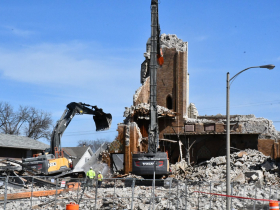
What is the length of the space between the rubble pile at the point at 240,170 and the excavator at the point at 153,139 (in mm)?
5289

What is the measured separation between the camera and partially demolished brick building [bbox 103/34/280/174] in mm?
39031

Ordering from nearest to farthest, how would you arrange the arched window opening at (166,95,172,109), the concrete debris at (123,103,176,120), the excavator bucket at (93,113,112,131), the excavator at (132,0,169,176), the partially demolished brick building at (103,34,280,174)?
the excavator at (132,0,169,176), the excavator bucket at (93,113,112,131), the partially demolished brick building at (103,34,280,174), the concrete debris at (123,103,176,120), the arched window opening at (166,95,172,109)

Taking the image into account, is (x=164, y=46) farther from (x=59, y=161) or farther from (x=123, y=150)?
(x=59, y=161)

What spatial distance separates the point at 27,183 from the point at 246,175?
14.9m

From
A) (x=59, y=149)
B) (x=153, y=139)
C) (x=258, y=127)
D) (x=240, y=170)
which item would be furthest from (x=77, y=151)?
(x=153, y=139)

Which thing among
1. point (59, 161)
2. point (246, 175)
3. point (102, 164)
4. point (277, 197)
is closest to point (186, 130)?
point (102, 164)

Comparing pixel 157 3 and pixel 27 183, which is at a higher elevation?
pixel 157 3

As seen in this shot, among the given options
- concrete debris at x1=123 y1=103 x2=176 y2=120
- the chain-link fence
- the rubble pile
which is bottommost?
the chain-link fence

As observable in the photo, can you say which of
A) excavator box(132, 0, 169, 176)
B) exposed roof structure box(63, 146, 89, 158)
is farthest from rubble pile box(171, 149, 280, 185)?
exposed roof structure box(63, 146, 89, 158)

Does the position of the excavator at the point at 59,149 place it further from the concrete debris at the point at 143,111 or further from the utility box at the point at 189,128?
the utility box at the point at 189,128

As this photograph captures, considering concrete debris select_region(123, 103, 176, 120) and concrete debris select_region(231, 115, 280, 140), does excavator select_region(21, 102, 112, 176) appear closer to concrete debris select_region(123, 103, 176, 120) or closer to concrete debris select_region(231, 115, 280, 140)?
concrete debris select_region(123, 103, 176, 120)

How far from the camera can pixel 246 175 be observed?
2978 centimetres

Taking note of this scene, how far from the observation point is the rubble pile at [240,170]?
29.5m

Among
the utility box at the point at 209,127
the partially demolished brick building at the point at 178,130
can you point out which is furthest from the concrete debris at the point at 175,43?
the utility box at the point at 209,127
